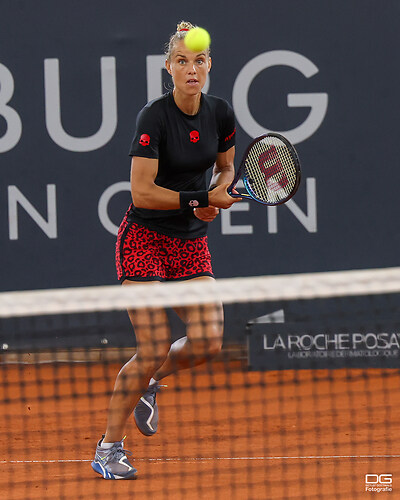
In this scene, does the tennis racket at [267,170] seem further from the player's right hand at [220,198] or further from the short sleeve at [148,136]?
the short sleeve at [148,136]

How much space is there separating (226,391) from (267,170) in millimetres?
2233

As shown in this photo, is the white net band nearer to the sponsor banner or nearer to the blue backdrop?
the sponsor banner

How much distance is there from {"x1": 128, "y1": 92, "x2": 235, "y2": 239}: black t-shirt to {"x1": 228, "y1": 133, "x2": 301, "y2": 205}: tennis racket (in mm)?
140

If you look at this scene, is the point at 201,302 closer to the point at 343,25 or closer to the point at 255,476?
the point at 255,476

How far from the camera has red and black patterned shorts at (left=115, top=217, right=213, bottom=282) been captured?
3787 mm

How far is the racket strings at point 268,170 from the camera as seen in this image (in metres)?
3.99

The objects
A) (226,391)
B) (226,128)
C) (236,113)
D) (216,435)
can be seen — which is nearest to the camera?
(226,128)

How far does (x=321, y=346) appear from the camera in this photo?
654cm

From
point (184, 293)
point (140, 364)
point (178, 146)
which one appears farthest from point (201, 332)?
point (178, 146)

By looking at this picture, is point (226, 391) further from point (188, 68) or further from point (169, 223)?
point (188, 68)

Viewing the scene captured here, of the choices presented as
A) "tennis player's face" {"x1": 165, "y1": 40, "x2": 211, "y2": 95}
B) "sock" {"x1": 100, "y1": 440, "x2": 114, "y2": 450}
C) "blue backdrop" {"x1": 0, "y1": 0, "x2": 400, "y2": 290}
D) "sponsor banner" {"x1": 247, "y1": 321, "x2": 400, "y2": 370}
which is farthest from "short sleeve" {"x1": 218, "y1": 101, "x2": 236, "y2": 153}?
"sponsor banner" {"x1": 247, "y1": 321, "x2": 400, "y2": 370}

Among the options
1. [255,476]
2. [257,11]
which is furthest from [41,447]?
[257,11]

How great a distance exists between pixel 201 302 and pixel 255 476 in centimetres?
66

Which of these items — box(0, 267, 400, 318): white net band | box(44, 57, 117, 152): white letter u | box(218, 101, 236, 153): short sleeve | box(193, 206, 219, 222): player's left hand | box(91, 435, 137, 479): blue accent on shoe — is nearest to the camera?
box(0, 267, 400, 318): white net band
